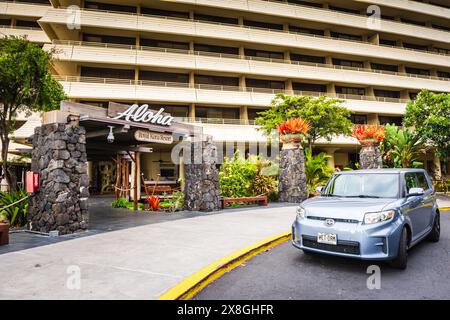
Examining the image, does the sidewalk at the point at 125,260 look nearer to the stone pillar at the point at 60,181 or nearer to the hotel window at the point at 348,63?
the stone pillar at the point at 60,181

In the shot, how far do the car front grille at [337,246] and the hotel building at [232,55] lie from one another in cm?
2096

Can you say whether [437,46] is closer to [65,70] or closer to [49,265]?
[65,70]

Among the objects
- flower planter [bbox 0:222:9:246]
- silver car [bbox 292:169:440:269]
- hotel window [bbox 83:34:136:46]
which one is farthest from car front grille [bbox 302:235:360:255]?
hotel window [bbox 83:34:136:46]

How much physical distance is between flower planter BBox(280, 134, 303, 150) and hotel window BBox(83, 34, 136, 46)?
20011 millimetres

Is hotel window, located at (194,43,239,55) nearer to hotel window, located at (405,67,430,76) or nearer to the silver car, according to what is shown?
hotel window, located at (405,67,430,76)

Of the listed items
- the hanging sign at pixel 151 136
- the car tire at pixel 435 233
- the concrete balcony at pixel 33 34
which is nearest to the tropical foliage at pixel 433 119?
the car tire at pixel 435 233

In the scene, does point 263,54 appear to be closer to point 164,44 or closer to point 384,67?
point 164,44

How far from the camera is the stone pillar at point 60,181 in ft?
23.4

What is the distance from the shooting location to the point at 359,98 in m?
30.5

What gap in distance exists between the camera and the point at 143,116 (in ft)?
28.7

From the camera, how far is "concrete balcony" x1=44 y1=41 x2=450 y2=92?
78.4 ft
